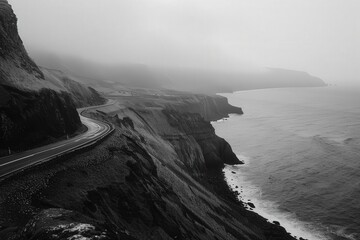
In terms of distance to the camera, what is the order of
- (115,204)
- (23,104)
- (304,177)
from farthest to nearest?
1. (304,177)
2. (23,104)
3. (115,204)

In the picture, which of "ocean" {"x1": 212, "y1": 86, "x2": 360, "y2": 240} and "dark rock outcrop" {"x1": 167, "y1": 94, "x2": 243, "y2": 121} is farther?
"dark rock outcrop" {"x1": 167, "y1": 94, "x2": 243, "y2": 121}

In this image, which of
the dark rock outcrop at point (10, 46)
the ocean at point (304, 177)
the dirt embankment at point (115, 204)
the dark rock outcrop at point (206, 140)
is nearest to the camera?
the dirt embankment at point (115, 204)

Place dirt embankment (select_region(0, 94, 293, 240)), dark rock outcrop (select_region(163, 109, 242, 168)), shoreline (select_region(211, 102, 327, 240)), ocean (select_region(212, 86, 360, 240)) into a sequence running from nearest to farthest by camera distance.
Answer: dirt embankment (select_region(0, 94, 293, 240)) < shoreline (select_region(211, 102, 327, 240)) < ocean (select_region(212, 86, 360, 240)) < dark rock outcrop (select_region(163, 109, 242, 168))

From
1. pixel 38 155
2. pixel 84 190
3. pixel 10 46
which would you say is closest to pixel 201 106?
pixel 10 46

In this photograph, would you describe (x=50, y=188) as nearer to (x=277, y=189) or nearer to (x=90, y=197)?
(x=90, y=197)

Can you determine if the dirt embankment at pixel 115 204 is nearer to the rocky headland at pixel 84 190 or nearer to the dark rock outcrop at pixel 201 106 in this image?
the rocky headland at pixel 84 190

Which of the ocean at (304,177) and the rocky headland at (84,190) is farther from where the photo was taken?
the ocean at (304,177)

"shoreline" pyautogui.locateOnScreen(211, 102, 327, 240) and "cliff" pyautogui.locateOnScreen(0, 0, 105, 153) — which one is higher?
"cliff" pyautogui.locateOnScreen(0, 0, 105, 153)

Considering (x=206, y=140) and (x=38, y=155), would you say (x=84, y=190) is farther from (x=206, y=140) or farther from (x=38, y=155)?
(x=206, y=140)

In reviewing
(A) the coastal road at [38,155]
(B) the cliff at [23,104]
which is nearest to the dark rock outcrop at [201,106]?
(B) the cliff at [23,104]

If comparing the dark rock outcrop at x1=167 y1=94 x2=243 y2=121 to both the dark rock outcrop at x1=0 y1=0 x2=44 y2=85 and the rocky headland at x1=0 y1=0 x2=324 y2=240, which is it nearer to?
the rocky headland at x1=0 y1=0 x2=324 y2=240

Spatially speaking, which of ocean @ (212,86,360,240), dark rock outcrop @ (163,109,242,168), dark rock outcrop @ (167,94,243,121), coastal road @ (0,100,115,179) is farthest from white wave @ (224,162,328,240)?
dark rock outcrop @ (167,94,243,121)
